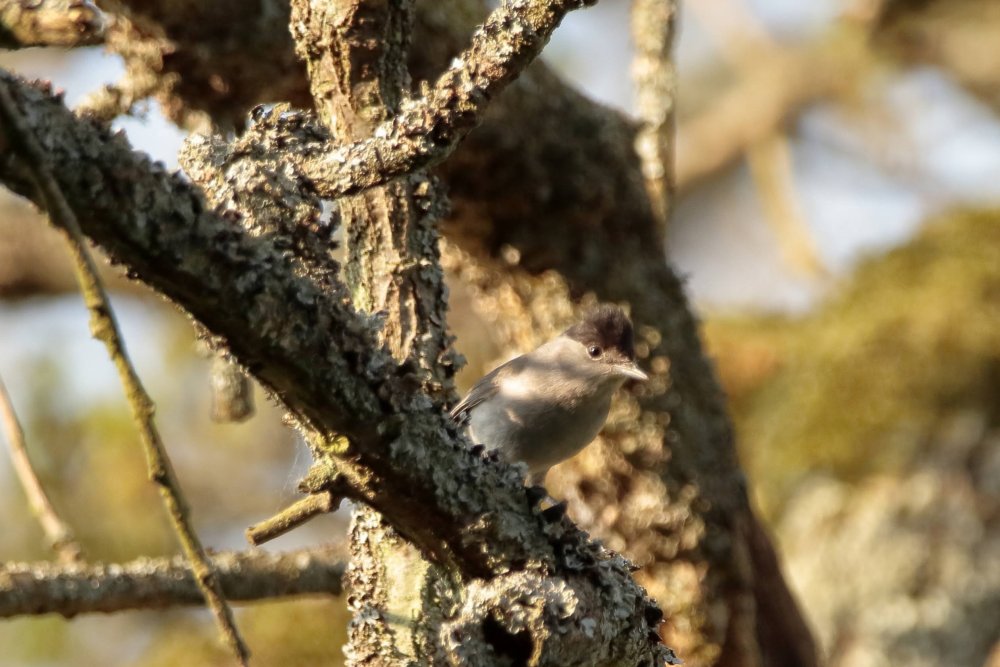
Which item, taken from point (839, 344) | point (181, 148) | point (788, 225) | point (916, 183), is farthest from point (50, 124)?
point (916, 183)

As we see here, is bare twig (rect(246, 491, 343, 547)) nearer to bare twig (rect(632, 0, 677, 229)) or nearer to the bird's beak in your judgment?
the bird's beak

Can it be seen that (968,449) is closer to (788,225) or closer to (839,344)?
(839,344)

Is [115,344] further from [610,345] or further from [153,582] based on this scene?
[610,345]

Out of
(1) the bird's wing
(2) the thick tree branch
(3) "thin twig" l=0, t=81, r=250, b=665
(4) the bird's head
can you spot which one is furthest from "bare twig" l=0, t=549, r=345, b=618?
(3) "thin twig" l=0, t=81, r=250, b=665

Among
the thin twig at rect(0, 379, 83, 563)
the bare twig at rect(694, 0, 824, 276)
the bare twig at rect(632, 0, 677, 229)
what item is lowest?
the thin twig at rect(0, 379, 83, 563)

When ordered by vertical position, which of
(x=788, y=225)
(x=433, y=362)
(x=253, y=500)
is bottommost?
(x=433, y=362)
